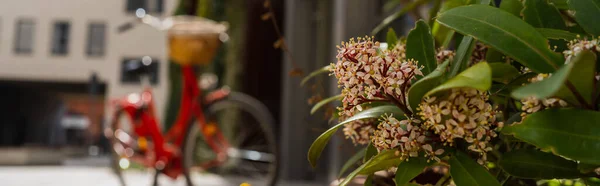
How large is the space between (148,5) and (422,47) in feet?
47.5

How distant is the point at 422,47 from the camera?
0.71 metres

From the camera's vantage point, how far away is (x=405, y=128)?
64 cm

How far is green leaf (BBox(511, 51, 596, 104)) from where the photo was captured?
0.42 metres

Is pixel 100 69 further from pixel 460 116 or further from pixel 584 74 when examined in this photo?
pixel 584 74

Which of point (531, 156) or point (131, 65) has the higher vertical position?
point (531, 156)

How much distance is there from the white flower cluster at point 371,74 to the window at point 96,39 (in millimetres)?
15439

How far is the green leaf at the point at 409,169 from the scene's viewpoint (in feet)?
2.05

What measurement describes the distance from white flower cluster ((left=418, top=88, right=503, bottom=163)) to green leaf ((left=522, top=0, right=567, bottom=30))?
19 centimetres

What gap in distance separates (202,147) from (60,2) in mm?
12243

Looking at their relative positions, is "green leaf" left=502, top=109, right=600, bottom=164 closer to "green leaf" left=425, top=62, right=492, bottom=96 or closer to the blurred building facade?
"green leaf" left=425, top=62, right=492, bottom=96

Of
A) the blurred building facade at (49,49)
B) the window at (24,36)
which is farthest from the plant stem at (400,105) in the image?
the window at (24,36)

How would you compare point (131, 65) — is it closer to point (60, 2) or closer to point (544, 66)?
point (544, 66)

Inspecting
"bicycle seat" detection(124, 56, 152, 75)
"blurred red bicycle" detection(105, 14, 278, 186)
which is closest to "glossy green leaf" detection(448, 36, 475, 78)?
"blurred red bicycle" detection(105, 14, 278, 186)

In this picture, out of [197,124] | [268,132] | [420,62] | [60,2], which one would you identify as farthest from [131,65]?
[60,2]
